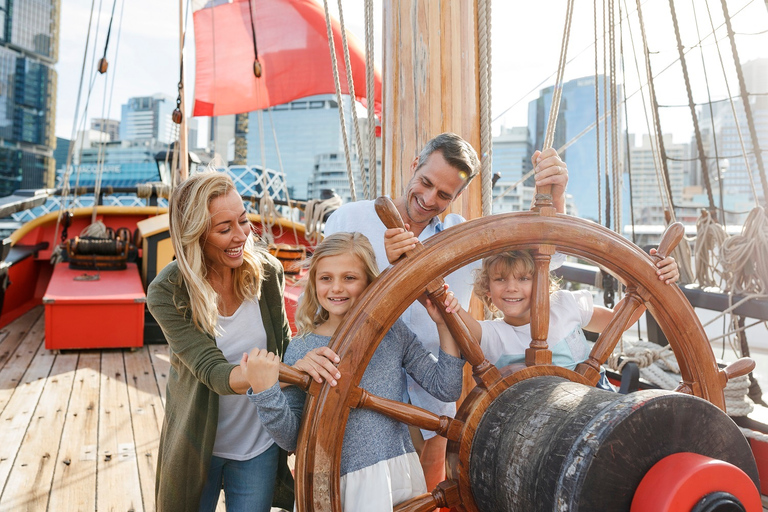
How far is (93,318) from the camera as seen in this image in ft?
11.8

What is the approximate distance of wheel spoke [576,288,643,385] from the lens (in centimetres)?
94

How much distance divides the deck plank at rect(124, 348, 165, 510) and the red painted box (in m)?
0.15

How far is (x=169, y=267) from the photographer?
1108 mm

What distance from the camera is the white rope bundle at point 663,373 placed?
1.68m

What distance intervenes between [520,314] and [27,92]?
50.8 meters

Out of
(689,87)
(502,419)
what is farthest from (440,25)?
(689,87)

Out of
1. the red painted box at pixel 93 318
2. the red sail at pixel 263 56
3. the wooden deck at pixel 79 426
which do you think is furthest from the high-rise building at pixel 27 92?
the wooden deck at pixel 79 426

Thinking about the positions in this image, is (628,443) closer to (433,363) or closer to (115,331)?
(433,363)

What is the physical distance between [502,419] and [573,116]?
A: 49822 millimetres

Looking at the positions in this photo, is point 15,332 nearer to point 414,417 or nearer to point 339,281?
point 339,281

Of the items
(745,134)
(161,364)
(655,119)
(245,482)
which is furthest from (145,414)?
(745,134)

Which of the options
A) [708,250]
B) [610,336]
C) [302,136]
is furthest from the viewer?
[302,136]

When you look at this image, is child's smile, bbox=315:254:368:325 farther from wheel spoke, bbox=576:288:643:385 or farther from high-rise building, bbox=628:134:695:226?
high-rise building, bbox=628:134:695:226

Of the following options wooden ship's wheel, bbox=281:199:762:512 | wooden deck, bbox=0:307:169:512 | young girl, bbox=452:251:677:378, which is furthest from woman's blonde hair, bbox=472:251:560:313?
wooden deck, bbox=0:307:169:512
